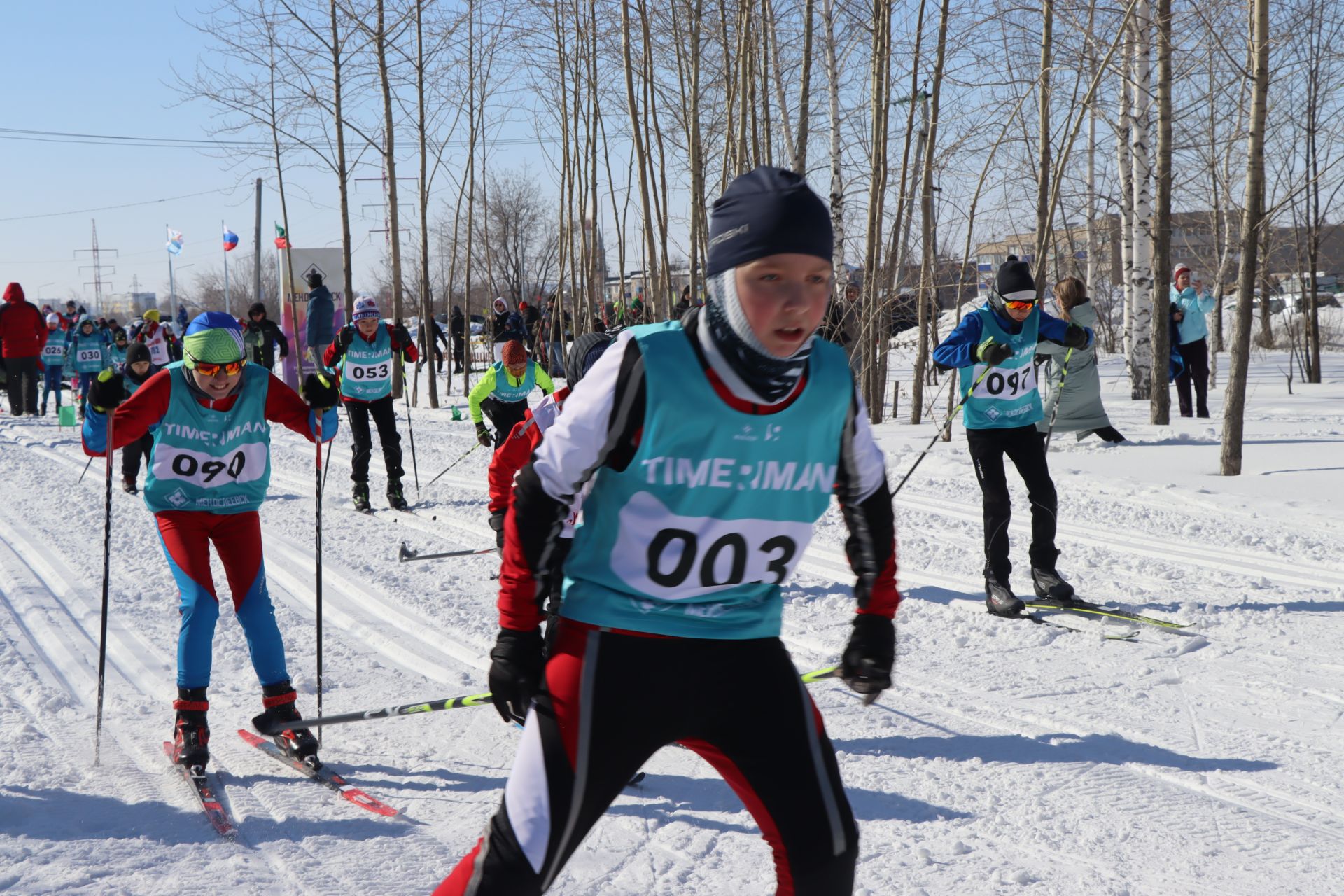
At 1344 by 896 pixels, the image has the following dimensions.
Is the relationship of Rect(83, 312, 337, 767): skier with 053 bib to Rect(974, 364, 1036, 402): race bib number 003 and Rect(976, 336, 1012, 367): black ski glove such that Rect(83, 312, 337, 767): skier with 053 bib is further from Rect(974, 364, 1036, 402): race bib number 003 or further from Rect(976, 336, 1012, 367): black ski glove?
Rect(974, 364, 1036, 402): race bib number 003

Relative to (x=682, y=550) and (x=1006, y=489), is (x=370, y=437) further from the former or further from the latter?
(x=682, y=550)

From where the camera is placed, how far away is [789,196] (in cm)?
212

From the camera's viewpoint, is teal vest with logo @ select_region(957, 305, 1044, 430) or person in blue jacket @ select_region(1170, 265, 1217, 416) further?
person in blue jacket @ select_region(1170, 265, 1217, 416)

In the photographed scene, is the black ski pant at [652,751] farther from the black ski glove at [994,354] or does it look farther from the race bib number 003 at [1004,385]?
the race bib number 003 at [1004,385]

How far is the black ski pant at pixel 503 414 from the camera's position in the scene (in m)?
9.42

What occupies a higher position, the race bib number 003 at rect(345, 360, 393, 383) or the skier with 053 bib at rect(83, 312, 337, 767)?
the race bib number 003 at rect(345, 360, 393, 383)

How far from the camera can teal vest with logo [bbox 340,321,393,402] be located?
10242 millimetres

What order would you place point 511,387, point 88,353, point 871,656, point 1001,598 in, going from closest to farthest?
point 871,656 < point 1001,598 < point 511,387 < point 88,353

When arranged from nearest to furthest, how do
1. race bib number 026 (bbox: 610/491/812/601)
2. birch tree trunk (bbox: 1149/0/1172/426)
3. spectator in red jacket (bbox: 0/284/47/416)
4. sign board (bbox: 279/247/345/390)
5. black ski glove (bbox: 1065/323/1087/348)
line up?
race bib number 026 (bbox: 610/491/812/601) < black ski glove (bbox: 1065/323/1087/348) < birch tree trunk (bbox: 1149/0/1172/426) < spectator in red jacket (bbox: 0/284/47/416) < sign board (bbox: 279/247/345/390)

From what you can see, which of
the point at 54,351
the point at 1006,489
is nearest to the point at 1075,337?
the point at 1006,489

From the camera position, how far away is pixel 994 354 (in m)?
5.88

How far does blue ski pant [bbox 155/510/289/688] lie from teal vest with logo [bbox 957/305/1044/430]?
385cm

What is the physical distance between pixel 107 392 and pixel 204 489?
0.63m

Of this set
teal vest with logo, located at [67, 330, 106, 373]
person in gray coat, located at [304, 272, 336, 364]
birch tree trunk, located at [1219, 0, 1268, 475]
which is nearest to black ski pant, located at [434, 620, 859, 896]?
birch tree trunk, located at [1219, 0, 1268, 475]
